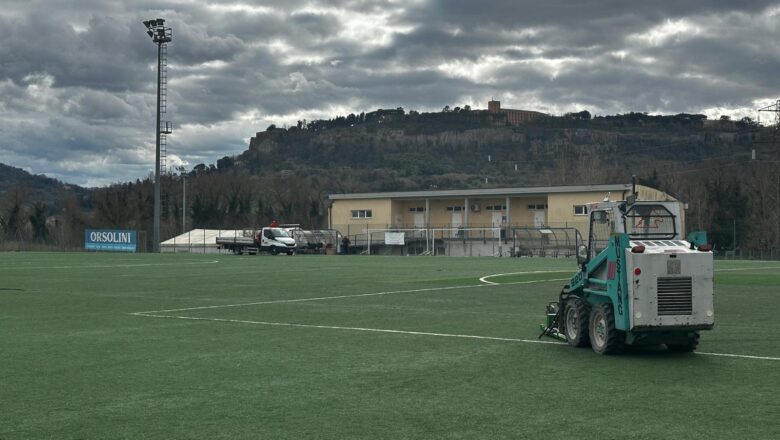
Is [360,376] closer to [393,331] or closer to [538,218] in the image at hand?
[393,331]

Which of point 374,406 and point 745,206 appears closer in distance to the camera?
point 374,406

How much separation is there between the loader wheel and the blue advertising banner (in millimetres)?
76536

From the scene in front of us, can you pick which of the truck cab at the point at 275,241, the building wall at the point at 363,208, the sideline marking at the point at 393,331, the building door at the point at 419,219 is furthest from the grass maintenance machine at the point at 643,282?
the building door at the point at 419,219

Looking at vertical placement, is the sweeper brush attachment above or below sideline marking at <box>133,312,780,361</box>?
above

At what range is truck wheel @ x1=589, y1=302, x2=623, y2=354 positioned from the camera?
1320 centimetres

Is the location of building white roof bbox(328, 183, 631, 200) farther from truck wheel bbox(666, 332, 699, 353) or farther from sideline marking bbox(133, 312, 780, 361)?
truck wheel bbox(666, 332, 699, 353)

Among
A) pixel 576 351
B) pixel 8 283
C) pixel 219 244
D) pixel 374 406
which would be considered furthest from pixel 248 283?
pixel 219 244

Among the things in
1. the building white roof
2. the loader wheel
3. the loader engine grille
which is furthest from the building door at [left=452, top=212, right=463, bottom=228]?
the loader engine grille

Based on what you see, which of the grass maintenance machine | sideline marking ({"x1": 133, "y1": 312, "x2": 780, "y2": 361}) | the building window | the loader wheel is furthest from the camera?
the building window

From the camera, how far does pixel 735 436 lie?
8.27 metres

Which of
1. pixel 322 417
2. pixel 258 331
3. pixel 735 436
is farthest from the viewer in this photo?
pixel 258 331

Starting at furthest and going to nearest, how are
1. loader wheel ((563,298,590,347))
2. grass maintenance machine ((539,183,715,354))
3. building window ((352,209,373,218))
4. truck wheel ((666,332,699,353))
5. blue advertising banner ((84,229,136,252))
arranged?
building window ((352,209,373,218)) < blue advertising banner ((84,229,136,252)) < loader wheel ((563,298,590,347)) < truck wheel ((666,332,699,353)) < grass maintenance machine ((539,183,715,354))

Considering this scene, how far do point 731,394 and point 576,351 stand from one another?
376cm

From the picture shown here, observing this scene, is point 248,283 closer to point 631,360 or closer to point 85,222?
point 631,360
